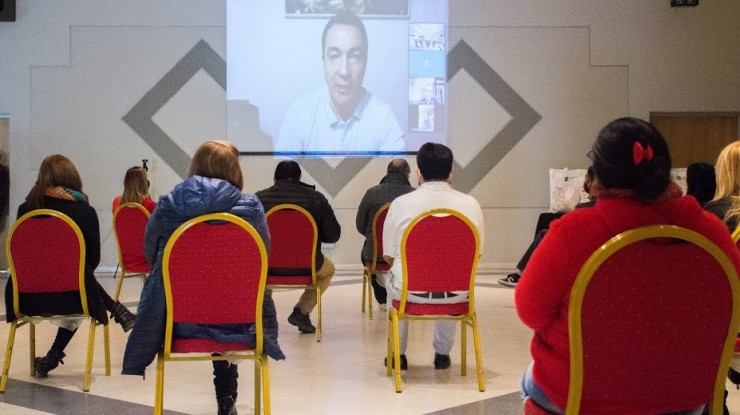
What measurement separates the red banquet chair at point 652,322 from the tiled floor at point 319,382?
186cm

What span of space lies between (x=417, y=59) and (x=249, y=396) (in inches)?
264

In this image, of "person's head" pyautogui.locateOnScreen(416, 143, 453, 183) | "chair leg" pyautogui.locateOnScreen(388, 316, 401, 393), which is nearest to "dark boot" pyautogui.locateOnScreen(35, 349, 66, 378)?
"chair leg" pyautogui.locateOnScreen(388, 316, 401, 393)

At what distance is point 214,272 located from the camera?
293 centimetres

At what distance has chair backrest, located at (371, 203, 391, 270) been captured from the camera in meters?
6.01

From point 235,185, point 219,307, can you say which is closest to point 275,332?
point 219,307

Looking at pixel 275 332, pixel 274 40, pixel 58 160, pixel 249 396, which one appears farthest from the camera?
pixel 274 40

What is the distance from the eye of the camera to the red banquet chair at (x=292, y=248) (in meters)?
5.35

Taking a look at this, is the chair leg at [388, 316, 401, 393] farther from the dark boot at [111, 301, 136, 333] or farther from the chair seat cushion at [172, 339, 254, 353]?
the dark boot at [111, 301, 136, 333]

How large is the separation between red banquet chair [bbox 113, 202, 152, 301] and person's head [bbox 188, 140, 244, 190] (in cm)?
303

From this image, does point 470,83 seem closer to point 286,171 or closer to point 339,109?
point 339,109

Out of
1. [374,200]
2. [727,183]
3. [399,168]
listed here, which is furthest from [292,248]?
[727,183]

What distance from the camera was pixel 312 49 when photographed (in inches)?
400

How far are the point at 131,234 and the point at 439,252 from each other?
9.82 ft

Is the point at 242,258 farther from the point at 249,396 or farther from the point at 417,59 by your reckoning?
the point at 417,59
